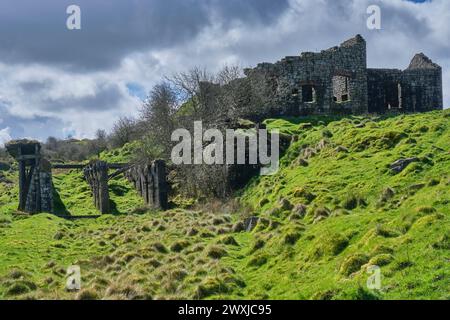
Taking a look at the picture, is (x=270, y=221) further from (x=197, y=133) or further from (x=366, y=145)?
(x=197, y=133)

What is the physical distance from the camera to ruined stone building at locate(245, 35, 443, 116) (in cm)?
4266

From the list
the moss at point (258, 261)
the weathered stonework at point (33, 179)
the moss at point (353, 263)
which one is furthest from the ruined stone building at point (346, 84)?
the moss at point (353, 263)

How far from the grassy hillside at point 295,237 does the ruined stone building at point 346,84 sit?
9.64 metres

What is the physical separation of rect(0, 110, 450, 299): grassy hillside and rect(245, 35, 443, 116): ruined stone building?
9638 mm

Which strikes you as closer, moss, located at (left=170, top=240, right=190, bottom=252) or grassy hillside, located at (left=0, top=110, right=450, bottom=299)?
grassy hillside, located at (left=0, top=110, right=450, bottom=299)

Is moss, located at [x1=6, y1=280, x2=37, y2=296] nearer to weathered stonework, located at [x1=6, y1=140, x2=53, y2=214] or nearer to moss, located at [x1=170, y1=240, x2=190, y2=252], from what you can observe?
Answer: moss, located at [x1=170, y1=240, x2=190, y2=252]

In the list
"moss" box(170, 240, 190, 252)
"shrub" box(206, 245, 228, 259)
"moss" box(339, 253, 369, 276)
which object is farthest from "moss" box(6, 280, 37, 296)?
"moss" box(339, 253, 369, 276)

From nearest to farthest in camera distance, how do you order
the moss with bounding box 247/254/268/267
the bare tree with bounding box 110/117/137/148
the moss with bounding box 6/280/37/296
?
the moss with bounding box 6/280/37/296 < the moss with bounding box 247/254/268/267 < the bare tree with bounding box 110/117/137/148

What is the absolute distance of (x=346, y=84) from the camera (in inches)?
Result: 1720

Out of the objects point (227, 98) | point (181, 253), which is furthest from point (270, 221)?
point (227, 98)

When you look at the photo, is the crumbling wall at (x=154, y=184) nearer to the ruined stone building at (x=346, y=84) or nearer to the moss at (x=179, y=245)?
the ruined stone building at (x=346, y=84)

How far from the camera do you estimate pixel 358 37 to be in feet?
143

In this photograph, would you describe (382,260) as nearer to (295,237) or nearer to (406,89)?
(295,237)

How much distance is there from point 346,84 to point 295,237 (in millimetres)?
27470
